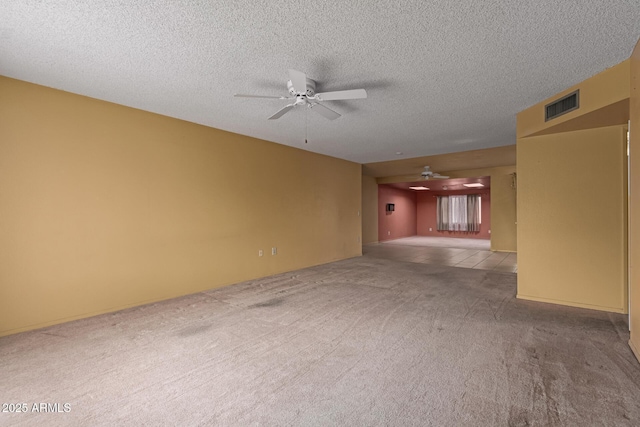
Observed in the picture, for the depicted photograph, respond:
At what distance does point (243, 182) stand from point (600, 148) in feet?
16.5

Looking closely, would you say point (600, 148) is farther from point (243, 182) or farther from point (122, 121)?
point (122, 121)

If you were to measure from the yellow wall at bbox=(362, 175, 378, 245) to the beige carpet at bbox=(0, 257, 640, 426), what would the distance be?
6.84 meters

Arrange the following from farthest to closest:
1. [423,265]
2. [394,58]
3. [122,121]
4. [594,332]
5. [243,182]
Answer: [423,265], [243,182], [122,121], [594,332], [394,58]

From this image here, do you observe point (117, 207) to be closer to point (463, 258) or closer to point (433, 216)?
point (463, 258)

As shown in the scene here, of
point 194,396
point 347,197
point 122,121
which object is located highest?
point 122,121

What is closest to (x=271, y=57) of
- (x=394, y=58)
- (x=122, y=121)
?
(x=394, y=58)

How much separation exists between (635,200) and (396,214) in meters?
10.6

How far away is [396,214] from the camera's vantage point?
1305 centimetres

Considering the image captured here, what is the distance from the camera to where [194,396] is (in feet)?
6.35

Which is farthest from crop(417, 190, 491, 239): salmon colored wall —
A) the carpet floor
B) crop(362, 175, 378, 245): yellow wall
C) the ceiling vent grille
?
the ceiling vent grille

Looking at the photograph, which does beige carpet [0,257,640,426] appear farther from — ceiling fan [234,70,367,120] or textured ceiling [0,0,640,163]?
textured ceiling [0,0,640,163]

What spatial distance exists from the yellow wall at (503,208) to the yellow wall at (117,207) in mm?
6993

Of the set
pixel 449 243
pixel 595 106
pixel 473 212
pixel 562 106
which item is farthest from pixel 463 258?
pixel 473 212

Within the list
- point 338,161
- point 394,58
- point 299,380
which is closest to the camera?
point 299,380
